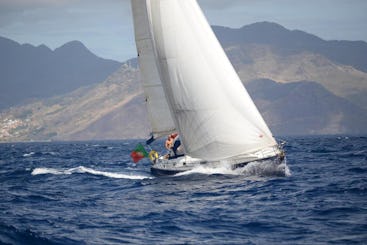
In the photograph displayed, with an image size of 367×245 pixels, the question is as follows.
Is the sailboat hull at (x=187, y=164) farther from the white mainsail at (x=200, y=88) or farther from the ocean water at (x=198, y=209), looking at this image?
the white mainsail at (x=200, y=88)

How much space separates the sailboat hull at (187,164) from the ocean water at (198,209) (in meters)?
0.44

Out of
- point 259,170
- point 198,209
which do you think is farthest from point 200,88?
point 198,209

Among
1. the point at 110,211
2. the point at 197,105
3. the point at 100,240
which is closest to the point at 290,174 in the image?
the point at 197,105

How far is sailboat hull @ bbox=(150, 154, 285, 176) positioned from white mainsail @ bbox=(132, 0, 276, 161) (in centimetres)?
73

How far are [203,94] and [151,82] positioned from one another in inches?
248

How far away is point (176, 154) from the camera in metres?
38.6

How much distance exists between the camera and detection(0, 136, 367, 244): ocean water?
18.7 m

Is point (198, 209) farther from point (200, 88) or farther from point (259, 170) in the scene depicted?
point (200, 88)

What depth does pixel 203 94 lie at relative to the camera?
111 ft

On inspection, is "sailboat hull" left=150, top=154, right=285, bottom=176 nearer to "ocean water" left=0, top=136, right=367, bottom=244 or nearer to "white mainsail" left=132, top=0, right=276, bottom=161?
"ocean water" left=0, top=136, right=367, bottom=244

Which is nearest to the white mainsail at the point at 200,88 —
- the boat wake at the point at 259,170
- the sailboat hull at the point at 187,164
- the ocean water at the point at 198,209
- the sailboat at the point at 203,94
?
the sailboat at the point at 203,94

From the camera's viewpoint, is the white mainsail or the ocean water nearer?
the ocean water

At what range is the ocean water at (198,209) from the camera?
61.4 feet

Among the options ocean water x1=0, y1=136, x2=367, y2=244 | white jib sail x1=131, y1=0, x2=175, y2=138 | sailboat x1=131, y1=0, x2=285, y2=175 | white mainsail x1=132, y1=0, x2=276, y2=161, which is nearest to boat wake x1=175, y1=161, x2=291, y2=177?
ocean water x1=0, y1=136, x2=367, y2=244
